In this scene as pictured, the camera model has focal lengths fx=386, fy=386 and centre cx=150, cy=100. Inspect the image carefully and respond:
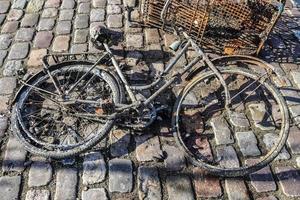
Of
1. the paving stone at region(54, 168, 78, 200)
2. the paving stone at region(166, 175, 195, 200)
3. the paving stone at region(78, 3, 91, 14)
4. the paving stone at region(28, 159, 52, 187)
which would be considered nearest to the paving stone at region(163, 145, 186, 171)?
the paving stone at region(166, 175, 195, 200)

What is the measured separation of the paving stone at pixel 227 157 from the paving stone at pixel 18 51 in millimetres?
2793

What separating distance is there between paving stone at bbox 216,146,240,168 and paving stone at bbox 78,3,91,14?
9.68ft

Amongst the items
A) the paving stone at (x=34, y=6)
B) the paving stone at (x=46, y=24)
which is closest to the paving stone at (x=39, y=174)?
the paving stone at (x=46, y=24)

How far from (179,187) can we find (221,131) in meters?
0.87

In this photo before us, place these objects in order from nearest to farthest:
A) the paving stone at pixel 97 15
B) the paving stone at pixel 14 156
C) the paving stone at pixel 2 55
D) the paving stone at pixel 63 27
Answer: the paving stone at pixel 14 156 < the paving stone at pixel 2 55 < the paving stone at pixel 63 27 < the paving stone at pixel 97 15

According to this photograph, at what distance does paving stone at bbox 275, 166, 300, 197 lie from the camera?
150 inches

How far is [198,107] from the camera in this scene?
450 centimetres

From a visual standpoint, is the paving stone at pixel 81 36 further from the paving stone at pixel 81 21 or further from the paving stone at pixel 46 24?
the paving stone at pixel 46 24

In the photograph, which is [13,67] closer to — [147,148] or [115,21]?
[115,21]

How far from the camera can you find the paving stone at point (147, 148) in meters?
4.03

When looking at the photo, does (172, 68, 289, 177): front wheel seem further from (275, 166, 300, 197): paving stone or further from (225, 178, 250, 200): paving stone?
(275, 166, 300, 197): paving stone

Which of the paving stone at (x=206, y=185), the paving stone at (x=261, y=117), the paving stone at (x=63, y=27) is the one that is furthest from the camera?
the paving stone at (x=63, y=27)

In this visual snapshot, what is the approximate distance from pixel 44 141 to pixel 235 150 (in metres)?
2.03

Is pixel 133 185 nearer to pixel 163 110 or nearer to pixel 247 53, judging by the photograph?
pixel 163 110
